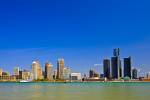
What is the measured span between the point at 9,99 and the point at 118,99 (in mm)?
18301

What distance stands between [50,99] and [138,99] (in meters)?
14.8

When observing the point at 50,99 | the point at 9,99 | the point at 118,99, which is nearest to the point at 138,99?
the point at 118,99

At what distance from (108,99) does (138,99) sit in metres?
5.02

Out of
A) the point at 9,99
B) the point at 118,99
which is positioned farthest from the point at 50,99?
the point at 118,99

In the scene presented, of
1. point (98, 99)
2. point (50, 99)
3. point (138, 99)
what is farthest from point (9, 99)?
point (138, 99)

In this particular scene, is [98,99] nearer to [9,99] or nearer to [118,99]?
[118,99]

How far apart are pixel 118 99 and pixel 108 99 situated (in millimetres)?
1692

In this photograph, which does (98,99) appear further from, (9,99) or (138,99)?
(9,99)

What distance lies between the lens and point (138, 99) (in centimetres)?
5659

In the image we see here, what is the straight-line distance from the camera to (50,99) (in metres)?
57.7

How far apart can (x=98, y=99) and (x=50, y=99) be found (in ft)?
26.9

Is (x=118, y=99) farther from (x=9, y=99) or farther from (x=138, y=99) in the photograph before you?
(x=9, y=99)

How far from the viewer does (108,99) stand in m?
56.5

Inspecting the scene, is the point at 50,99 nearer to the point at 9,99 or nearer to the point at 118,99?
the point at 9,99
